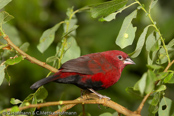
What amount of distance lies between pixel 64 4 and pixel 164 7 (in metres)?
1.66

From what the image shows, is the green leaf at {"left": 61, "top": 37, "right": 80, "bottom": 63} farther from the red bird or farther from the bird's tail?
the bird's tail

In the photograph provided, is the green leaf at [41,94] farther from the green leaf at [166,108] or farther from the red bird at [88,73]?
the green leaf at [166,108]

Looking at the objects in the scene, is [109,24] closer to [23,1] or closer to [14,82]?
[23,1]

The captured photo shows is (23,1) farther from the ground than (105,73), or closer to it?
farther from the ground

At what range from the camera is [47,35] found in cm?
289

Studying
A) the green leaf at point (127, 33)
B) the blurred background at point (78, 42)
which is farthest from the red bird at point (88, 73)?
the blurred background at point (78, 42)

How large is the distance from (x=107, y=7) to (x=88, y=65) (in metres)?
0.60

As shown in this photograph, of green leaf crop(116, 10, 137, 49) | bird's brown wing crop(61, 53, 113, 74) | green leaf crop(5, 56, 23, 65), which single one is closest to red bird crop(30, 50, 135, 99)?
bird's brown wing crop(61, 53, 113, 74)

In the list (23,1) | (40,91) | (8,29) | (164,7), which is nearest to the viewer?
(40,91)

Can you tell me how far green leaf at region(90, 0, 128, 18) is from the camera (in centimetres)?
232

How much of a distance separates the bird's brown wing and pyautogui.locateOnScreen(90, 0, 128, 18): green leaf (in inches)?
18.6

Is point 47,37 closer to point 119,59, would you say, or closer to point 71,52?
point 71,52

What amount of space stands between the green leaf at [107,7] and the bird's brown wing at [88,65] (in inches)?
18.6

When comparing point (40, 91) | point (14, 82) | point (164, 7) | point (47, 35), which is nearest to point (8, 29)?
point (47, 35)
